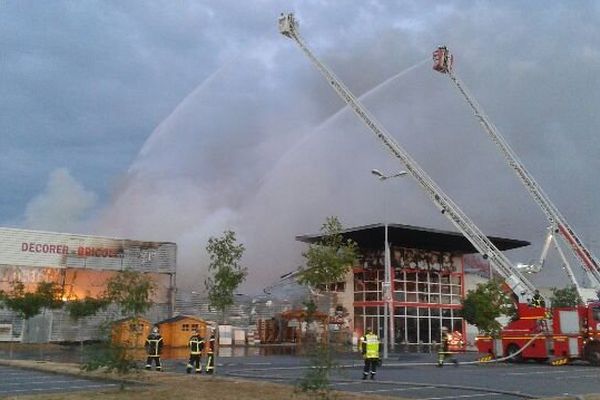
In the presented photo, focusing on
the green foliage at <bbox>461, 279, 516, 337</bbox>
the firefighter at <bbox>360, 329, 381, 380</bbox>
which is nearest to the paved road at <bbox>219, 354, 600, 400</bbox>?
the firefighter at <bbox>360, 329, 381, 380</bbox>

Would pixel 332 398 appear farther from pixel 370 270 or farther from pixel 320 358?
Result: pixel 370 270

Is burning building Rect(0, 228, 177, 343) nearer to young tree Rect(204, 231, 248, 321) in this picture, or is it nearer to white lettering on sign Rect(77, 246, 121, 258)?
white lettering on sign Rect(77, 246, 121, 258)

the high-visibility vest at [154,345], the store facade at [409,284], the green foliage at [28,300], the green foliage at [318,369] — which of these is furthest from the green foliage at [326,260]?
the store facade at [409,284]

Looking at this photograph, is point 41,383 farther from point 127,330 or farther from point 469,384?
point 469,384

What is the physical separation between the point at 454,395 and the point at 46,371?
15443 mm

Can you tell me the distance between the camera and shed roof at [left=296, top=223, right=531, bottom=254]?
2359 inches

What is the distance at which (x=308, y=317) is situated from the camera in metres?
22.4

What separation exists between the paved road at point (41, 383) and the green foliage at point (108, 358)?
808mm

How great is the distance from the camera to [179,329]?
50.5 metres

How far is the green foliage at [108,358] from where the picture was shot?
55.7ft

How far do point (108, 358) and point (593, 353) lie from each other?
81.6 ft

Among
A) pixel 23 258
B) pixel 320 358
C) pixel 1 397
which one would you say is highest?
pixel 23 258

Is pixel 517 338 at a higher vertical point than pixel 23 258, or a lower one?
lower

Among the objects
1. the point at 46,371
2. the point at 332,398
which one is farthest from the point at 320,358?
the point at 46,371
